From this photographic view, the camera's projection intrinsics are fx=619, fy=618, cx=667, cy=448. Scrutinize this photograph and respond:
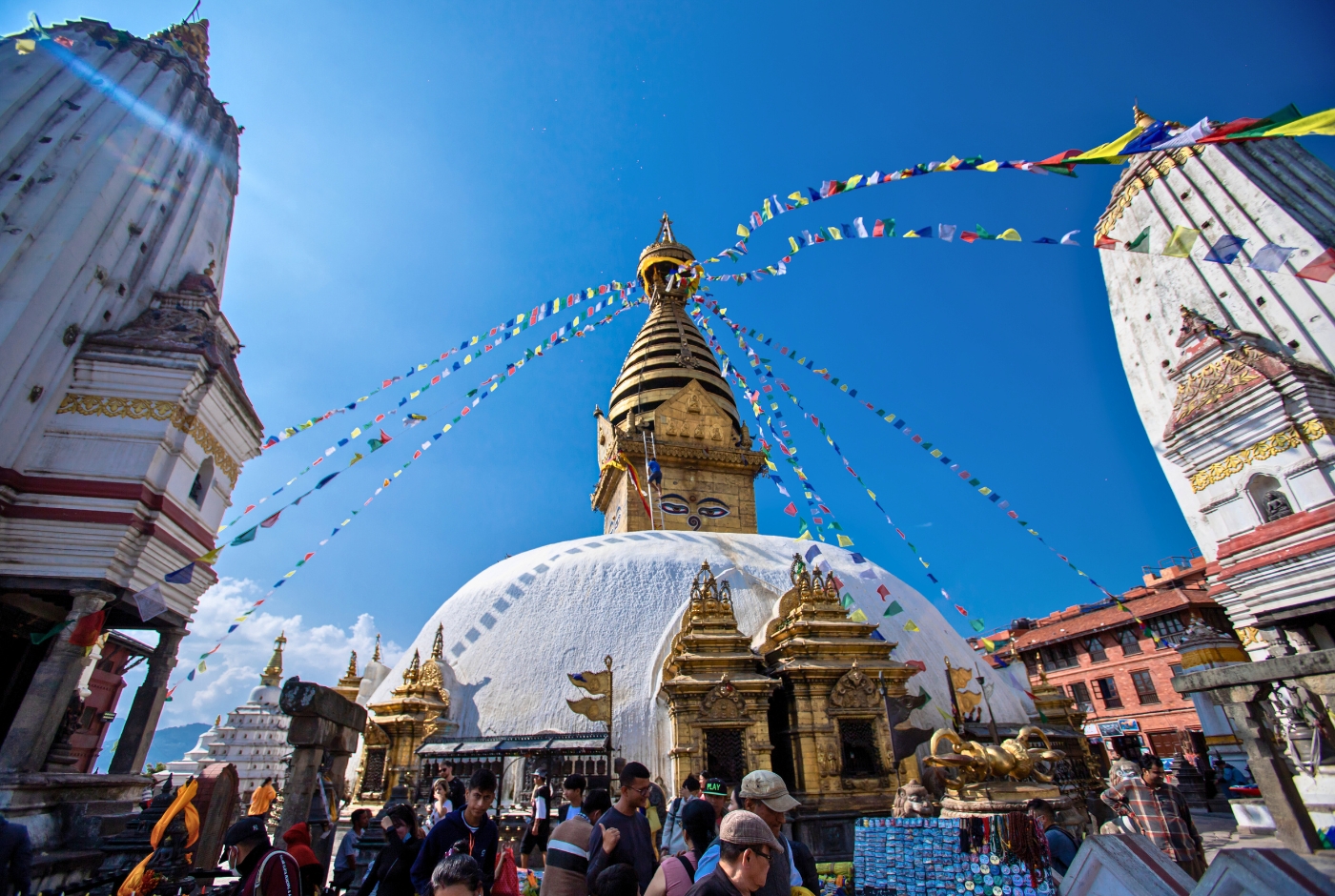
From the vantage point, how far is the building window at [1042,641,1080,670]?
2783 cm

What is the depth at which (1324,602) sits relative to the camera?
32.6 ft

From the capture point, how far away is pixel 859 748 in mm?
10039

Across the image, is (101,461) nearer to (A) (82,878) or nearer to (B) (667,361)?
(A) (82,878)

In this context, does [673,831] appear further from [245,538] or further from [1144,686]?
[1144,686]

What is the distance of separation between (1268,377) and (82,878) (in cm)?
1890

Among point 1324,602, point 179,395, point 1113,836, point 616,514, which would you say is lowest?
point 1113,836

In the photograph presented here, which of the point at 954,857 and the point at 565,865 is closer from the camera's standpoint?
the point at 565,865

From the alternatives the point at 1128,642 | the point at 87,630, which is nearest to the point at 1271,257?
the point at 87,630

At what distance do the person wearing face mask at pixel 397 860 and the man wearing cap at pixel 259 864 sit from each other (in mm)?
645

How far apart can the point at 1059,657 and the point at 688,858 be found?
32.1 metres

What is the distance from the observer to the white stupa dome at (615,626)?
35.9ft

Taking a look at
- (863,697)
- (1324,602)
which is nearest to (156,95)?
(863,697)

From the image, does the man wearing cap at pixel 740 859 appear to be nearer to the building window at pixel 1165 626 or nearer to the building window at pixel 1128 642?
the building window at pixel 1165 626

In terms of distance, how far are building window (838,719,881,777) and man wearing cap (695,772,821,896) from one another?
687 cm
